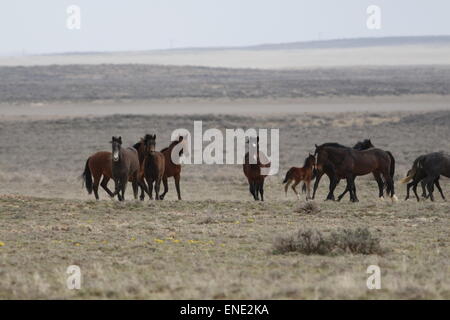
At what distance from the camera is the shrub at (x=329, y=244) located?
12469mm

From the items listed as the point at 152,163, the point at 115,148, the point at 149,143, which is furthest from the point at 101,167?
the point at 115,148

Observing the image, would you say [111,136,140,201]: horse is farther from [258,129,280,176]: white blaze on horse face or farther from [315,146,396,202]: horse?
[315,146,396,202]: horse

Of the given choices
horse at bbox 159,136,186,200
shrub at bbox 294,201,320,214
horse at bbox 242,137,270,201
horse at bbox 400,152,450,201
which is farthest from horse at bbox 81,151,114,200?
horse at bbox 400,152,450,201

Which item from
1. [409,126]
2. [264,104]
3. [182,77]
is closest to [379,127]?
[409,126]

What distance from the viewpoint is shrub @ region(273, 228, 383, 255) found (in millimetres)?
12469

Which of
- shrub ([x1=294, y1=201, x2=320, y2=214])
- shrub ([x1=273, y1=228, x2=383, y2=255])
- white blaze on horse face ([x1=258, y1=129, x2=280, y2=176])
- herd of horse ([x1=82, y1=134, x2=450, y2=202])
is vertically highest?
herd of horse ([x1=82, y1=134, x2=450, y2=202])

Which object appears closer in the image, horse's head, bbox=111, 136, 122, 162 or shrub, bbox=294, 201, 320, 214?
shrub, bbox=294, 201, 320, 214

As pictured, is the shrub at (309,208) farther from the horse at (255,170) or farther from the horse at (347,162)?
the horse at (255,170)

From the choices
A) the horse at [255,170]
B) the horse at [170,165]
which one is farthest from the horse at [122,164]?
the horse at [255,170]

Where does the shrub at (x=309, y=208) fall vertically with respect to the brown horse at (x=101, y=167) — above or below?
below

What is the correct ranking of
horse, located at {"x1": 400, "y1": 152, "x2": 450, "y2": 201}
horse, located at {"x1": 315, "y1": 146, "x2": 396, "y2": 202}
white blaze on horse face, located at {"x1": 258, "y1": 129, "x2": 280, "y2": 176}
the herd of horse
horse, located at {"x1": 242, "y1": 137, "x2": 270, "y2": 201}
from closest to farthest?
the herd of horse, horse, located at {"x1": 315, "y1": 146, "x2": 396, "y2": 202}, horse, located at {"x1": 242, "y1": 137, "x2": 270, "y2": 201}, white blaze on horse face, located at {"x1": 258, "y1": 129, "x2": 280, "y2": 176}, horse, located at {"x1": 400, "y1": 152, "x2": 450, "y2": 201}

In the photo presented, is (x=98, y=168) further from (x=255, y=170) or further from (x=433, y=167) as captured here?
(x=433, y=167)

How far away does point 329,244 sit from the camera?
496 inches

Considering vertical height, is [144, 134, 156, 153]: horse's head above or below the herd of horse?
above
